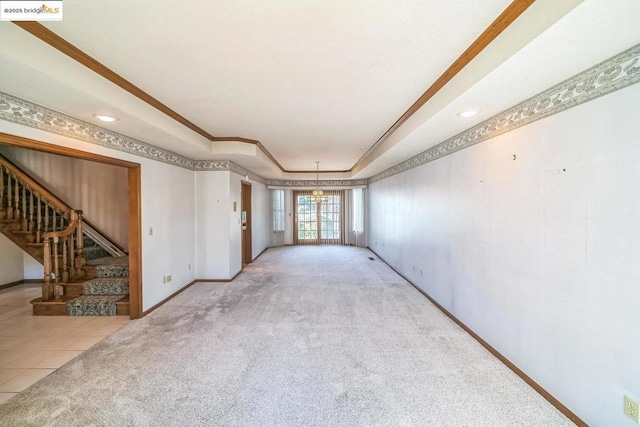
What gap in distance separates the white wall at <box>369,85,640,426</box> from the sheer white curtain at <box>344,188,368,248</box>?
5967 millimetres

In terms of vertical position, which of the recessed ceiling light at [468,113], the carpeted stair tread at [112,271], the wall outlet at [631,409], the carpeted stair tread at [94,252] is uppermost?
the recessed ceiling light at [468,113]

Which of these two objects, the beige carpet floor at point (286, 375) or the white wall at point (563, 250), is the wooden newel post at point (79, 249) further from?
the white wall at point (563, 250)

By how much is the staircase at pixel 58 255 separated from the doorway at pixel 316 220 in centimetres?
601

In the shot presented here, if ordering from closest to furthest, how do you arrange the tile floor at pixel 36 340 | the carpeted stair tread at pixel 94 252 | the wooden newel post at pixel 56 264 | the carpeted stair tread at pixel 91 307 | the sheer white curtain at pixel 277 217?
the tile floor at pixel 36 340 → the carpeted stair tread at pixel 91 307 → the wooden newel post at pixel 56 264 → the carpeted stair tread at pixel 94 252 → the sheer white curtain at pixel 277 217

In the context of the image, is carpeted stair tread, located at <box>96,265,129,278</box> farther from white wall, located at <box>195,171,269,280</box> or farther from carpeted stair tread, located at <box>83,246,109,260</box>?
white wall, located at <box>195,171,269,280</box>

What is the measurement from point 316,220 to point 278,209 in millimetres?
1514

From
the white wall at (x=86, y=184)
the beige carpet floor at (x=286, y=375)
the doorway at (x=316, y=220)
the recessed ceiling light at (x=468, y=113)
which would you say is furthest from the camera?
the doorway at (x=316, y=220)

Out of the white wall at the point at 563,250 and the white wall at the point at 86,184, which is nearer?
the white wall at the point at 563,250

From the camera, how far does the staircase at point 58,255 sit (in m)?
3.59

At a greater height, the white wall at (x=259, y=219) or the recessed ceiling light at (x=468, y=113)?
the recessed ceiling light at (x=468, y=113)

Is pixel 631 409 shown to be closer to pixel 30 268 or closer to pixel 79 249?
pixel 79 249

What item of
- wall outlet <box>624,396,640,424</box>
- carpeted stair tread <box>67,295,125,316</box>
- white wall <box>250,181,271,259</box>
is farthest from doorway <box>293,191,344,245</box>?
wall outlet <box>624,396,640,424</box>

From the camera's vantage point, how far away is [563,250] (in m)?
1.85

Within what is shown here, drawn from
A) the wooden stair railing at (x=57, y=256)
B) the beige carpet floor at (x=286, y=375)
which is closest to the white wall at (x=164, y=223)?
the beige carpet floor at (x=286, y=375)
